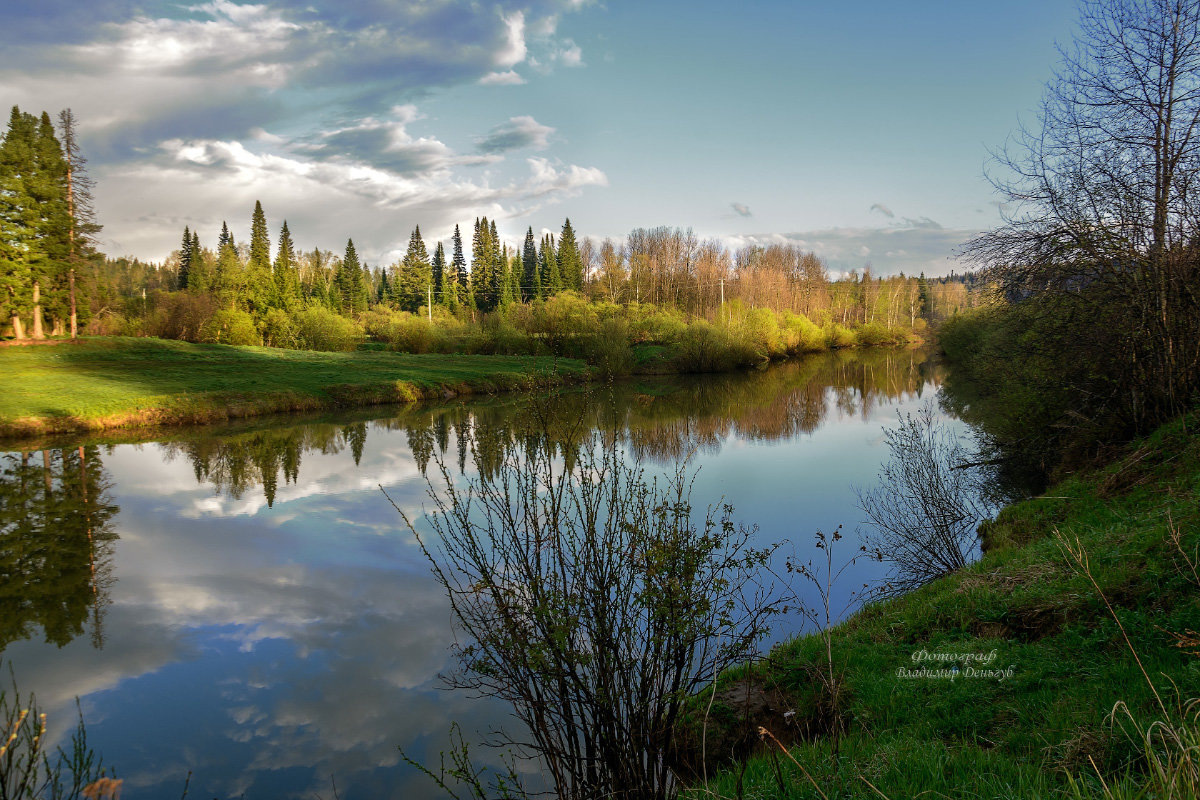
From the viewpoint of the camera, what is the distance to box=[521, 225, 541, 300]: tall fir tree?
273 feet

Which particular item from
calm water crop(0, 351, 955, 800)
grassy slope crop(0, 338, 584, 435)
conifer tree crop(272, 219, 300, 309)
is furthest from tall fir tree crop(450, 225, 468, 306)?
calm water crop(0, 351, 955, 800)

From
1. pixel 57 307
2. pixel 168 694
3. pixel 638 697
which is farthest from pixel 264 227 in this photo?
pixel 638 697

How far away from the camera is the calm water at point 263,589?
592 cm

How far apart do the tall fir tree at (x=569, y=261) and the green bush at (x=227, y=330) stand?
38.9m

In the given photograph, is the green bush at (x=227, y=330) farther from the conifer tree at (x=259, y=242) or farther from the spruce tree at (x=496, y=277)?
the spruce tree at (x=496, y=277)

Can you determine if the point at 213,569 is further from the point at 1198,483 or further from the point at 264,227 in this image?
the point at 264,227

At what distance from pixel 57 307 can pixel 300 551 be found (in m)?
38.7

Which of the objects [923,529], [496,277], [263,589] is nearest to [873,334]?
[496,277]

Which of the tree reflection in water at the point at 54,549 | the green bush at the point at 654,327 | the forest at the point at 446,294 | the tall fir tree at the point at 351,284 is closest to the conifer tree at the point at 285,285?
the forest at the point at 446,294

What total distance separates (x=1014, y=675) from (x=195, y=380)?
33.3m

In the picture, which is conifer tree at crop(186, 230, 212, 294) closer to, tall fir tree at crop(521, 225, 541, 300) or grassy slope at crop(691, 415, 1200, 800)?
tall fir tree at crop(521, 225, 541, 300)

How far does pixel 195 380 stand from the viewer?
29094 mm

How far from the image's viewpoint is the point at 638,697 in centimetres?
417

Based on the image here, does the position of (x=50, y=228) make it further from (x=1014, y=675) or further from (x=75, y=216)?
(x=1014, y=675)
